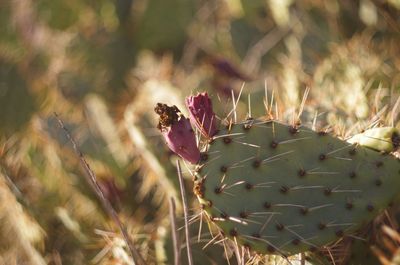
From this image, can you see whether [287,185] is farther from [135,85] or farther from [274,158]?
[135,85]

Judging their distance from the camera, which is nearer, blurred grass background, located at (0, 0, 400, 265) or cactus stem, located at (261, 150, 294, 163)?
cactus stem, located at (261, 150, 294, 163)

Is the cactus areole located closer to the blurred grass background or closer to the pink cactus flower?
the pink cactus flower

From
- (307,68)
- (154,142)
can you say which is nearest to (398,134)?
(154,142)

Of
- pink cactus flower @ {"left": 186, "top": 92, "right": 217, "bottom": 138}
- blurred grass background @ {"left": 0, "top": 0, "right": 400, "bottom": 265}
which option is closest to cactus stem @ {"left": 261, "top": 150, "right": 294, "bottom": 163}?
pink cactus flower @ {"left": 186, "top": 92, "right": 217, "bottom": 138}

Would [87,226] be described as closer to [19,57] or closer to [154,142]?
[154,142]

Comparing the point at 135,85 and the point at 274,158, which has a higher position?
the point at 274,158

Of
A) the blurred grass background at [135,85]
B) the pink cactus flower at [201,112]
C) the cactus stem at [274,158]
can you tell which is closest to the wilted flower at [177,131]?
the pink cactus flower at [201,112]

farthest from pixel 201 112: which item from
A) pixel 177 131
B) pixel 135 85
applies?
pixel 135 85
